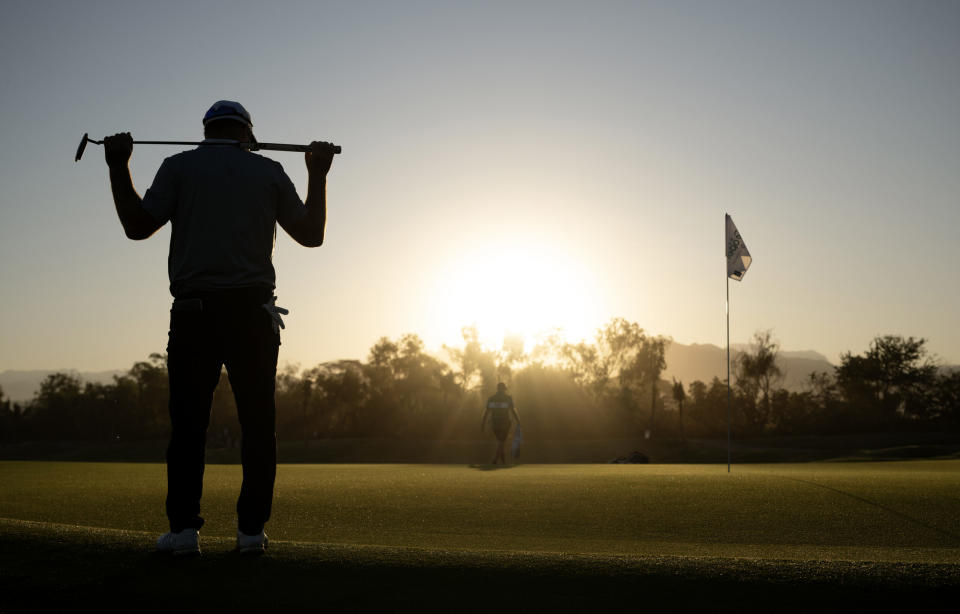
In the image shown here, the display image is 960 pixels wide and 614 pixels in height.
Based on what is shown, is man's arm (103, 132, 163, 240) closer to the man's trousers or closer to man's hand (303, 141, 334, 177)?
the man's trousers

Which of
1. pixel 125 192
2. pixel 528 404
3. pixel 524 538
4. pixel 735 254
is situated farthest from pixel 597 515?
pixel 528 404

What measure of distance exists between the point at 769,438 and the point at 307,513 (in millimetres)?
55792

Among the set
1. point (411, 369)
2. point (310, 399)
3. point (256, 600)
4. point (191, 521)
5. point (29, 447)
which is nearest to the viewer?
point (256, 600)

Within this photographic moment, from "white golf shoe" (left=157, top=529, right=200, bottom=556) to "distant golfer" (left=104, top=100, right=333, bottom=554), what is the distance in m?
0.20

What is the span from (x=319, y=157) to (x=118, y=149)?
1211mm

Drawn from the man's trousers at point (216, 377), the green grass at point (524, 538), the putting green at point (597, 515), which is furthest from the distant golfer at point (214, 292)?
the putting green at point (597, 515)

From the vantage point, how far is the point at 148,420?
232 feet

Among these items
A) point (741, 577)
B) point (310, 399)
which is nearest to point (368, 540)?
point (741, 577)

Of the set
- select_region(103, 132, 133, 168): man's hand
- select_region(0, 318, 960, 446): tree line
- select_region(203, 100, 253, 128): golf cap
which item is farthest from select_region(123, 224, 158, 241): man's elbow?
select_region(0, 318, 960, 446): tree line

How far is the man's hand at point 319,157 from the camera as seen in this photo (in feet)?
17.0

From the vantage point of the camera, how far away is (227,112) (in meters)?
4.99

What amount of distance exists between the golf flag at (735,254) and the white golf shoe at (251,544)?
68.3ft

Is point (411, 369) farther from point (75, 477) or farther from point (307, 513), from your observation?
point (307, 513)

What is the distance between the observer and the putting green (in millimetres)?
7238
